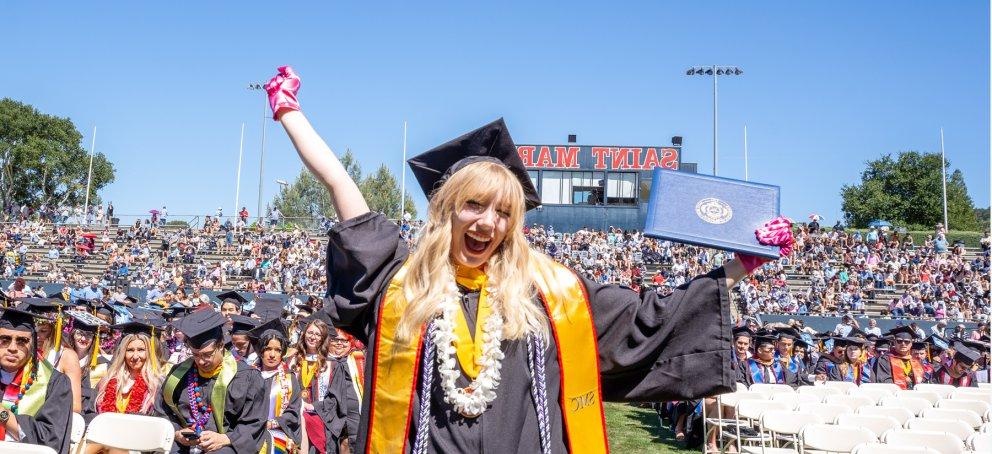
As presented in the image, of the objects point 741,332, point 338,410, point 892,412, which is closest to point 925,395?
point 892,412

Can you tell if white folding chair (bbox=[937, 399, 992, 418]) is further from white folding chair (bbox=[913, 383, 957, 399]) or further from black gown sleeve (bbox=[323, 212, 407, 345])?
black gown sleeve (bbox=[323, 212, 407, 345])

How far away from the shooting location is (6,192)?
2223 inches

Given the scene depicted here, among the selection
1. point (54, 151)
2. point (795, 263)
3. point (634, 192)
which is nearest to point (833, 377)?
point (795, 263)

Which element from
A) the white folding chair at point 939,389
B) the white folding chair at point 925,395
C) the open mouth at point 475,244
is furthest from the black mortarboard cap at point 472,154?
the white folding chair at point 939,389

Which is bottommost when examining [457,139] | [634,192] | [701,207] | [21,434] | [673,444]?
[673,444]

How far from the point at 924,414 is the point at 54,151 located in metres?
59.6

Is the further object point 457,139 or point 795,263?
point 795,263

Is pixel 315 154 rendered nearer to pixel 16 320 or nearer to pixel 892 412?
pixel 16 320

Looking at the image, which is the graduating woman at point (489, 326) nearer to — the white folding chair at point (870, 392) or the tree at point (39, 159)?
the white folding chair at point (870, 392)

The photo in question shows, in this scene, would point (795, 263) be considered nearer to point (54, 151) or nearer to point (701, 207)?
point (701, 207)

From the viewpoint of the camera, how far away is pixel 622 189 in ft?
130

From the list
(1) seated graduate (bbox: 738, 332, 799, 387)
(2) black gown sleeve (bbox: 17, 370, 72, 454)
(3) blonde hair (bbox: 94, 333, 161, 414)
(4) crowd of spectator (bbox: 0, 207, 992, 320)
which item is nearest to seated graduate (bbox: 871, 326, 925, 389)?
(1) seated graduate (bbox: 738, 332, 799, 387)

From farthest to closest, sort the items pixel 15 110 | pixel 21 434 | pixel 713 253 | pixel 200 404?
pixel 15 110, pixel 713 253, pixel 200 404, pixel 21 434

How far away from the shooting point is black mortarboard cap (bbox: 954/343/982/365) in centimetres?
1230
